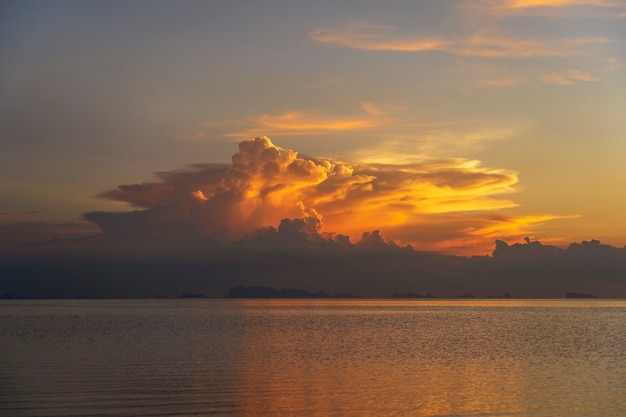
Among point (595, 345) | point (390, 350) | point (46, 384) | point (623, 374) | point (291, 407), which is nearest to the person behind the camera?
point (291, 407)

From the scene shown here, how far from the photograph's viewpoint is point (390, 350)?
68.4 m

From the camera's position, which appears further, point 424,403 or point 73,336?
point 73,336

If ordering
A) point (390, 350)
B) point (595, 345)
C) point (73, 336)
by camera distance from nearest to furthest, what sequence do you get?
1. point (390, 350)
2. point (595, 345)
3. point (73, 336)

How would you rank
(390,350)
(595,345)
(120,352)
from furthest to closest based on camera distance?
(595,345)
(390,350)
(120,352)

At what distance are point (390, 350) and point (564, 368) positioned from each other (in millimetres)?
18679

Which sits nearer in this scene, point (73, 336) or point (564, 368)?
point (564, 368)

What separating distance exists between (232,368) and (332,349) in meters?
19.0

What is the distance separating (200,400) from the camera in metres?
37.5

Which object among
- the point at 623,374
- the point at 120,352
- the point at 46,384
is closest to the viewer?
the point at 46,384

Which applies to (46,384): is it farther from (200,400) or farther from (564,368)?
(564,368)

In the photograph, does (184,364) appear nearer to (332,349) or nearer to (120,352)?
(120,352)

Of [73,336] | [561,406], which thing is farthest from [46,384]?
[73,336]

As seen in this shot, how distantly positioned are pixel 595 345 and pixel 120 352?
4988cm

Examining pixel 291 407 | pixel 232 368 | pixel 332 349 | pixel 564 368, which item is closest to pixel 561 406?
pixel 291 407
